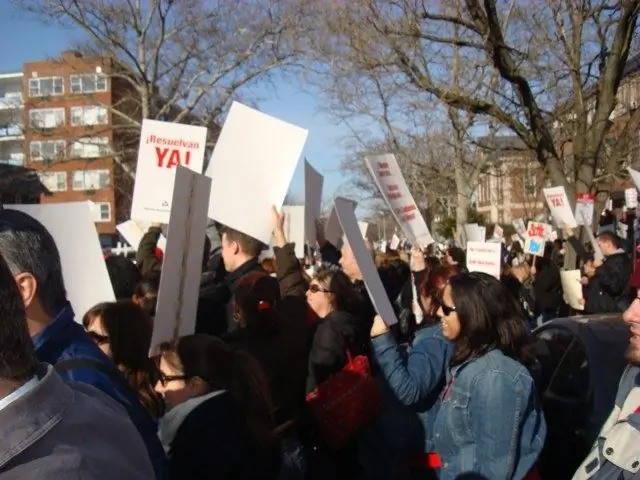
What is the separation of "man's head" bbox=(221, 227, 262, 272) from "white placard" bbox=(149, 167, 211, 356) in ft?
5.16

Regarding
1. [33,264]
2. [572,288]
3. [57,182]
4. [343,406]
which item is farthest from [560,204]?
[57,182]

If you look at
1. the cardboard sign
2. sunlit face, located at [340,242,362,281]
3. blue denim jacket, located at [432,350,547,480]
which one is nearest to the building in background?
the cardboard sign

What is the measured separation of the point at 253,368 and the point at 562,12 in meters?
14.1

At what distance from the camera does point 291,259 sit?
16.8 feet

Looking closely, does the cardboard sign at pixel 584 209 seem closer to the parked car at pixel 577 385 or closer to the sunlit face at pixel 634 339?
the parked car at pixel 577 385

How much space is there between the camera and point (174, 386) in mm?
2914

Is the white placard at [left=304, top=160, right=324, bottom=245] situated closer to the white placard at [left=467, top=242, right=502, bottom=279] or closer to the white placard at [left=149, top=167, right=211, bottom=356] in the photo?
the white placard at [left=149, top=167, right=211, bottom=356]

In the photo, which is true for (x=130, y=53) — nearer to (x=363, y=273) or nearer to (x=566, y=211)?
(x=566, y=211)

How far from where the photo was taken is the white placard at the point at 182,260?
3.09 metres

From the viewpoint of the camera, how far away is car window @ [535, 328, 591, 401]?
496 cm

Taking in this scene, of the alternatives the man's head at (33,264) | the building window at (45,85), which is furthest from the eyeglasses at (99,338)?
the building window at (45,85)

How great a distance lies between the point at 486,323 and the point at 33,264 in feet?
6.79

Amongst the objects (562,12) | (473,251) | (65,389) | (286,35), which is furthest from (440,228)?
(65,389)

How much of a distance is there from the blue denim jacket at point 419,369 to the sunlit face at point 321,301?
0.90 m
